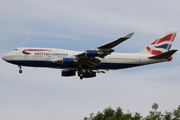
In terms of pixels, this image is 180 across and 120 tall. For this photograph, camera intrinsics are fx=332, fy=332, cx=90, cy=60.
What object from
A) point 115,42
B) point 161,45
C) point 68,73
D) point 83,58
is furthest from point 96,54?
point 161,45

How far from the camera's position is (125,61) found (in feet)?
193

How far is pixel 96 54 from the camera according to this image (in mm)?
52406

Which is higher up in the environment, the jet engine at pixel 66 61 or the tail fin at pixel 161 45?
the tail fin at pixel 161 45

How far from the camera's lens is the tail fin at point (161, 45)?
205 feet

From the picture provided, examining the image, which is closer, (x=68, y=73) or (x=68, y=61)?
(x=68, y=61)

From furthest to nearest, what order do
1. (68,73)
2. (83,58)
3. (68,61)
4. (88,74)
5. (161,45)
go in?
1. (161,45)
2. (68,73)
3. (88,74)
4. (83,58)
5. (68,61)

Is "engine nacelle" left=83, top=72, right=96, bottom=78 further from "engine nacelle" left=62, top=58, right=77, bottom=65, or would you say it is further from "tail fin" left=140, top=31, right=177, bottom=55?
"tail fin" left=140, top=31, right=177, bottom=55

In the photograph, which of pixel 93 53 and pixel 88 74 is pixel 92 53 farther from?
pixel 88 74

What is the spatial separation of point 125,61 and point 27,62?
17032 millimetres

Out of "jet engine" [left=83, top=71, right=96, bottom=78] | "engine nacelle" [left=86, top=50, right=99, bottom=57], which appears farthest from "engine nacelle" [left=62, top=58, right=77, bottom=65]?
"jet engine" [left=83, top=71, right=96, bottom=78]

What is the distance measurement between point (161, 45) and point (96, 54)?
16.9 m

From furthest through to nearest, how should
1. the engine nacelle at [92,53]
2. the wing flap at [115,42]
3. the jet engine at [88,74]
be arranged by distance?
the jet engine at [88,74] < the engine nacelle at [92,53] < the wing flap at [115,42]

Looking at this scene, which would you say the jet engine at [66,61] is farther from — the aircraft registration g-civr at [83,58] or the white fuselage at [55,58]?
the white fuselage at [55,58]

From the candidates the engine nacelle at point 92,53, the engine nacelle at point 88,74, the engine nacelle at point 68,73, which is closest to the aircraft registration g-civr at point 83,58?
the engine nacelle at point 92,53
